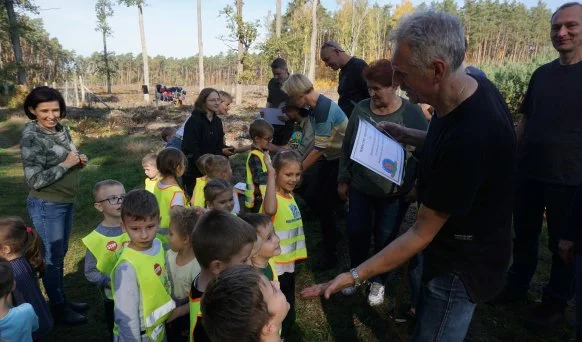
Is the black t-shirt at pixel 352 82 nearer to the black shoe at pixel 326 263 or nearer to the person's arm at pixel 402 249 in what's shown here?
the black shoe at pixel 326 263

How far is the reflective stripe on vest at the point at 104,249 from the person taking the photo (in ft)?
8.40

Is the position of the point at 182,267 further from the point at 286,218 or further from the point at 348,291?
the point at 348,291

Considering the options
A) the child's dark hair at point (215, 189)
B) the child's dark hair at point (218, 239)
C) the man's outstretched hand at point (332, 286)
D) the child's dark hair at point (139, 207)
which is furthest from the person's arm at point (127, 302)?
the child's dark hair at point (215, 189)

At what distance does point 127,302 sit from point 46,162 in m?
1.60

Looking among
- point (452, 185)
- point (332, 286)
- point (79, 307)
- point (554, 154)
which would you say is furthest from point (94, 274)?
point (554, 154)

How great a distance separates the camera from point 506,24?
58.0 metres

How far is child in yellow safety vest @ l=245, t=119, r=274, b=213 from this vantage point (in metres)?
4.10

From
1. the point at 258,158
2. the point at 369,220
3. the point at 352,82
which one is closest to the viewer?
the point at 369,220

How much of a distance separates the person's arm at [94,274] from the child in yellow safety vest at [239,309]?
1384 mm

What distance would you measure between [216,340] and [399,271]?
3129 mm

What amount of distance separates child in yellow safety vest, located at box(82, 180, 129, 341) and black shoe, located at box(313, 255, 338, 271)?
2.13 meters

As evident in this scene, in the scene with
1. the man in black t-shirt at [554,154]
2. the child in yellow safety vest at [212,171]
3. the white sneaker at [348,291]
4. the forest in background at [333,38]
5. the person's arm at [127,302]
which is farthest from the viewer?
the forest in background at [333,38]

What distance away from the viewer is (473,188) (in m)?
1.48

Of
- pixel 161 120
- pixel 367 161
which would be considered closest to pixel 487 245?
pixel 367 161
